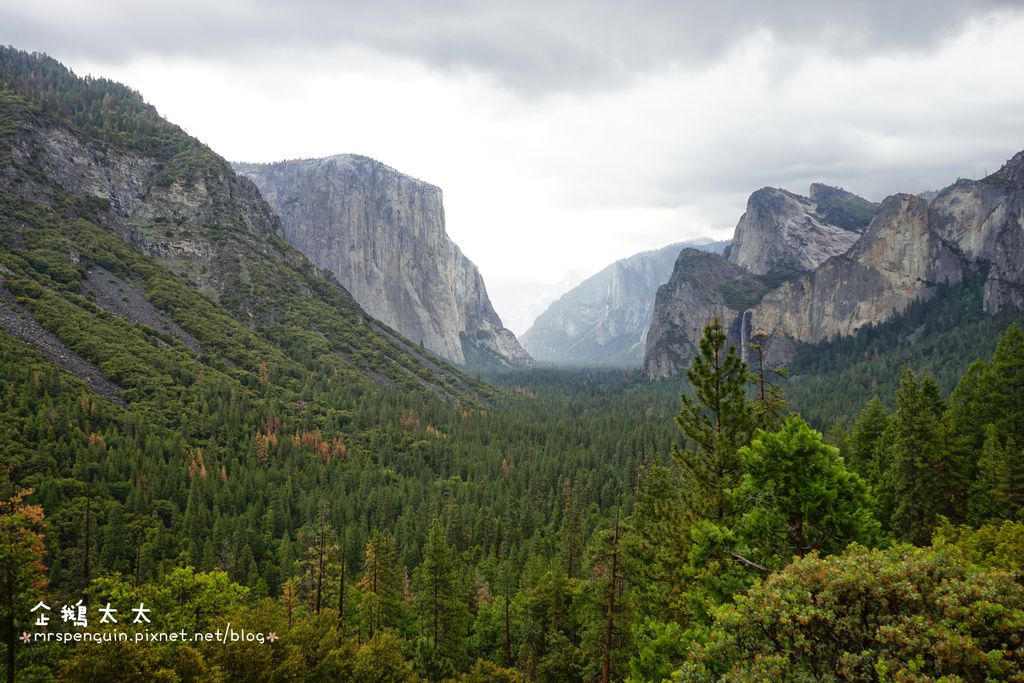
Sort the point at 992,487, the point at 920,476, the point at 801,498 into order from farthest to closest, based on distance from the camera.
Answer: the point at 920,476 → the point at 992,487 → the point at 801,498

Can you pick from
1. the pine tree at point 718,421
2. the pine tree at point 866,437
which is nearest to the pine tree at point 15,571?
the pine tree at point 718,421

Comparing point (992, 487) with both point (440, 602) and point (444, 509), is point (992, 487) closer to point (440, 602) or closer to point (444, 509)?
point (440, 602)

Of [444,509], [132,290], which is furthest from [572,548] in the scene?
[132,290]

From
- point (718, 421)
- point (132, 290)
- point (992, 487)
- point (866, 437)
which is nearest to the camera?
point (718, 421)

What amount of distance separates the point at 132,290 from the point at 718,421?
16785 centimetres

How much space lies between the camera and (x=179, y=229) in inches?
7530

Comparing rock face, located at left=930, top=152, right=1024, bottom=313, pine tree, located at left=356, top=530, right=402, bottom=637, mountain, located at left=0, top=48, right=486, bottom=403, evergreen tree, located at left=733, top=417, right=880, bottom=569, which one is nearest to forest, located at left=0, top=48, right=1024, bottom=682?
evergreen tree, located at left=733, top=417, right=880, bottom=569

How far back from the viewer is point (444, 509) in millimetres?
89562

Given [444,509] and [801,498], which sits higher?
[801,498]

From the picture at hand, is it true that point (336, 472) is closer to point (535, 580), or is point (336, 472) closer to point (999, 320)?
point (535, 580)

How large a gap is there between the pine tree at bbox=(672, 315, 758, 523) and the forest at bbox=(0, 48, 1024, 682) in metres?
0.14

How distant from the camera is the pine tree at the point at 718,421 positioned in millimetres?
23422

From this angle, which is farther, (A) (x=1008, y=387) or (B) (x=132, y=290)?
(B) (x=132, y=290)

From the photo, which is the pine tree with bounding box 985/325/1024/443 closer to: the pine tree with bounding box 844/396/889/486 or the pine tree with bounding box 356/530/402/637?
the pine tree with bounding box 844/396/889/486
